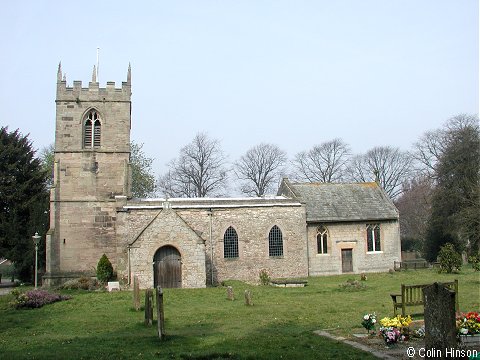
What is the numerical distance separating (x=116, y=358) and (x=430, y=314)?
616 cm

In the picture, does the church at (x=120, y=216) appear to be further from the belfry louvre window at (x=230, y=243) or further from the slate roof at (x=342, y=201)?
the slate roof at (x=342, y=201)

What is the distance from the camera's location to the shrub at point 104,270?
95.5ft

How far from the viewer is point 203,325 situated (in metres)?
15.0

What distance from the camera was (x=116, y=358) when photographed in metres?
10.3

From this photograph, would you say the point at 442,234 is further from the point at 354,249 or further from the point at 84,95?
the point at 84,95

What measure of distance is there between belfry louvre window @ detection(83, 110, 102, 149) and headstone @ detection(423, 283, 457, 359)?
27945 mm

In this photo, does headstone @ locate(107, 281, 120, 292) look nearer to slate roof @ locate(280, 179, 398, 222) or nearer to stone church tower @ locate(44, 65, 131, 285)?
stone church tower @ locate(44, 65, 131, 285)

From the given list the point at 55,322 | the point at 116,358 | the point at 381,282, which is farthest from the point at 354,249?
the point at 116,358

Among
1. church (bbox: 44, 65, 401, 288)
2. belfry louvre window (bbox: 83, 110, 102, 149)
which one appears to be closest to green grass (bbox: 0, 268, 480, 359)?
church (bbox: 44, 65, 401, 288)

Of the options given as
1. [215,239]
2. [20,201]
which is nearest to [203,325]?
[215,239]

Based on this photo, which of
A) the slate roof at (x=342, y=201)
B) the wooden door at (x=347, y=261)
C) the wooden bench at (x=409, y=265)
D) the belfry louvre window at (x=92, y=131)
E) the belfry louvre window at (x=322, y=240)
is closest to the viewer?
the belfry louvre window at (x=92, y=131)

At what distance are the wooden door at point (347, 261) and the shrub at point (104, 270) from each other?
1635 cm

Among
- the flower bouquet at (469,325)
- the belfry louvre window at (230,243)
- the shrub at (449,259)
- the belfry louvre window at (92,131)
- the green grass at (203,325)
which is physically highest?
the belfry louvre window at (92,131)

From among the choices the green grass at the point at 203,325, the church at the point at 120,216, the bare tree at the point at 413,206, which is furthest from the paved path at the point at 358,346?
the bare tree at the point at 413,206
